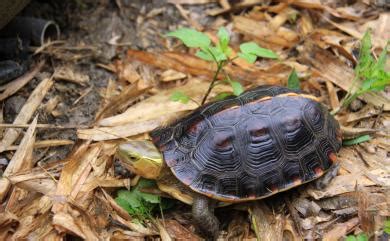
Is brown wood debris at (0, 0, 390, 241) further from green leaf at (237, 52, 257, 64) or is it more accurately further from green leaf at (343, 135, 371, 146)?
green leaf at (237, 52, 257, 64)

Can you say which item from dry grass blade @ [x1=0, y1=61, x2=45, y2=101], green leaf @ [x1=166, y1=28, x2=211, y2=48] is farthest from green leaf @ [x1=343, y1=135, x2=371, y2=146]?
dry grass blade @ [x1=0, y1=61, x2=45, y2=101]

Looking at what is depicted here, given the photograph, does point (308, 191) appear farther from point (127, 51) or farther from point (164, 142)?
point (127, 51)

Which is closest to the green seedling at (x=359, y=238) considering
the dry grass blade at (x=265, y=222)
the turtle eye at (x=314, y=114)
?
the dry grass blade at (x=265, y=222)

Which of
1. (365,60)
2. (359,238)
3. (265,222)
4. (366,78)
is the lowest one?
(265,222)

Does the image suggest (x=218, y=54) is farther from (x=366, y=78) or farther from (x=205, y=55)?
(x=366, y=78)

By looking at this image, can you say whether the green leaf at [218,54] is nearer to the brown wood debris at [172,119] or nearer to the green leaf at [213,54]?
the green leaf at [213,54]

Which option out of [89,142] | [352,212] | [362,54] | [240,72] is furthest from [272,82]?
[89,142]

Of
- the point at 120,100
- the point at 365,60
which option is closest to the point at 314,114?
the point at 365,60
